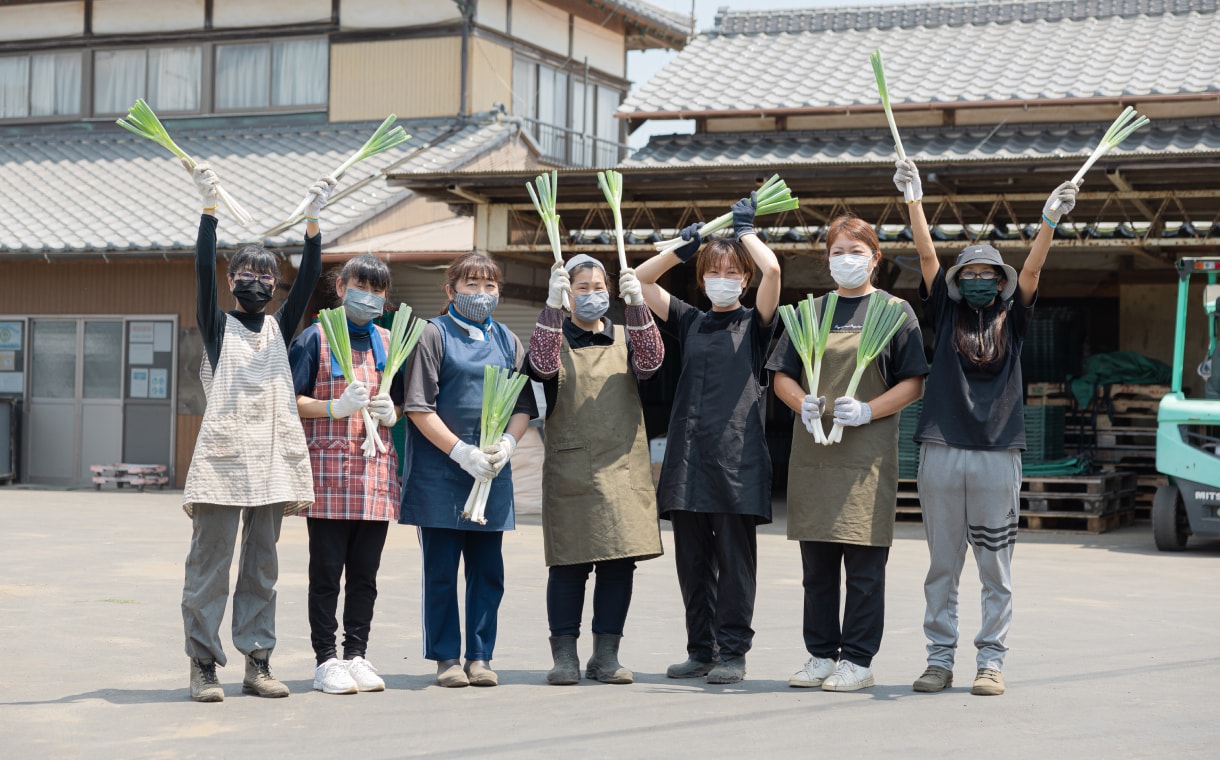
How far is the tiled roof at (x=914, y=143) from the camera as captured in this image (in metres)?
16.8

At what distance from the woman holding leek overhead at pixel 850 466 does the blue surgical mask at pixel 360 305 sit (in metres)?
1.75

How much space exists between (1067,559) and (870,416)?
6.69m

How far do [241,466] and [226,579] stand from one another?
0.45m

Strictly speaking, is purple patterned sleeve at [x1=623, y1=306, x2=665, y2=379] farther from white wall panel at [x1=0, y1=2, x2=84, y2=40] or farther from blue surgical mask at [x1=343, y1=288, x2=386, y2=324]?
white wall panel at [x1=0, y1=2, x2=84, y2=40]

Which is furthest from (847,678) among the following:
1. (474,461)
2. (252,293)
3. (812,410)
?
(252,293)

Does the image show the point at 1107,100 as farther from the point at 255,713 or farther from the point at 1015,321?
the point at 255,713

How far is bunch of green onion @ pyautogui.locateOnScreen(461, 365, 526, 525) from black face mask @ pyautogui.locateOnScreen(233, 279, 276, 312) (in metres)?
0.95

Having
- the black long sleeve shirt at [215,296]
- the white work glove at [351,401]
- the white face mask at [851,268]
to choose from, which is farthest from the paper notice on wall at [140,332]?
the white face mask at [851,268]

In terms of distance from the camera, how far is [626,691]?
6211 millimetres

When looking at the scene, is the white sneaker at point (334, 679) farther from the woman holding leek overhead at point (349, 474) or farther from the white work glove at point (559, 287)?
the white work glove at point (559, 287)

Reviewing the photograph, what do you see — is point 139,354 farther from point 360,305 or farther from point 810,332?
point 810,332

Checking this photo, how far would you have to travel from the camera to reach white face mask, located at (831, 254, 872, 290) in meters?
6.36

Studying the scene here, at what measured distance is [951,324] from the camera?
20.7 ft

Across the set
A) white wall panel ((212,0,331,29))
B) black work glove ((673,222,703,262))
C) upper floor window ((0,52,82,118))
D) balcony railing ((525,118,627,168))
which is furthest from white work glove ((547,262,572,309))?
upper floor window ((0,52,82,118))
